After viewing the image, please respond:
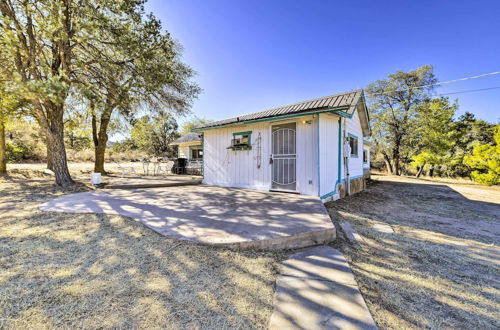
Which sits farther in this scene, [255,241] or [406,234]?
[406,234]

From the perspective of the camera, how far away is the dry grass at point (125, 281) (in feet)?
4.59

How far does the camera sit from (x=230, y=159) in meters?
7.20

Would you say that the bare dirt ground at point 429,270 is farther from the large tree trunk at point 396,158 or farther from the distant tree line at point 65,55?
the large tree trunk at point 396,158

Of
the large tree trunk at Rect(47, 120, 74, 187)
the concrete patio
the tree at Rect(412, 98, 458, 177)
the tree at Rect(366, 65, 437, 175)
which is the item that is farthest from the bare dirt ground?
the tree at Rect(366, 65, 437, 175)

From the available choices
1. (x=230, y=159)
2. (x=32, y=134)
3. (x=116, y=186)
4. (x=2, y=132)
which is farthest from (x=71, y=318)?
(x=32, y=134)

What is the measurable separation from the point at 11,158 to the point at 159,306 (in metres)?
25.0

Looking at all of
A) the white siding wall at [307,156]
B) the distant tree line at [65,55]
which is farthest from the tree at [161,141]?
the white siding wall at [307,156]

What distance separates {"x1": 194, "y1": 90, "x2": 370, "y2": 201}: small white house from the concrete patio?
2.78ft

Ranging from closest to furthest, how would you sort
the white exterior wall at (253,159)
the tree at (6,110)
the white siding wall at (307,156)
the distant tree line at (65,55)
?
the distant tree line at (65,55)
the white siding wall at (307,156)
the white exterior wall at (253,159)
the tree at (6,110)

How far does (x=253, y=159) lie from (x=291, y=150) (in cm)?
142

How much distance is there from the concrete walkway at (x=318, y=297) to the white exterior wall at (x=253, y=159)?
3192 mm

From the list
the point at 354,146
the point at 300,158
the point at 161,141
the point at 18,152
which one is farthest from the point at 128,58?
the point at 18,152

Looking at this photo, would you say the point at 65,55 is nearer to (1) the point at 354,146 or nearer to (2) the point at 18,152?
(1) the point at 354,146

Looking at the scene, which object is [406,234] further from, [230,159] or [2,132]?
[2,132]
